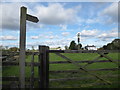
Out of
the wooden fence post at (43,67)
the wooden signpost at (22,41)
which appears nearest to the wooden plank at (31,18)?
the wooden signpost at (22,41)

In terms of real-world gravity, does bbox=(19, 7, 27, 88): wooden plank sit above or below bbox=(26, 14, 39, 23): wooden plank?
below

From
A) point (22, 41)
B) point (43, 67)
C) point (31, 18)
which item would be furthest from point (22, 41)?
point (43, 67)

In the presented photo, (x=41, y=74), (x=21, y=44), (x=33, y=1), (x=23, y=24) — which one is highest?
(x=33, y=1)

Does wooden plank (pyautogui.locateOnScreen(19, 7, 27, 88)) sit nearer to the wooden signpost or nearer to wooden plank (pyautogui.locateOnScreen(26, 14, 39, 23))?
the wooden signpost

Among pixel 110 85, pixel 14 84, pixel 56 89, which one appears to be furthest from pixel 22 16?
pixel 110 85

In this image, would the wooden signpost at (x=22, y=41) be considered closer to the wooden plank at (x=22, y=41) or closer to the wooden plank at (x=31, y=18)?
the wooden plank at (x=22, y=41)

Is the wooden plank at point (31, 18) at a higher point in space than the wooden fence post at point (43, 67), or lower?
higher

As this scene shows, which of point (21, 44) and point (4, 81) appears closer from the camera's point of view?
point (21, 44)

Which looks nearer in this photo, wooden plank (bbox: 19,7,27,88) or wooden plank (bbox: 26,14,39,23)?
wooden plank (bbox: 19,7,27,88)

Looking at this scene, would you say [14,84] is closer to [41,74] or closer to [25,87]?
[25,87]

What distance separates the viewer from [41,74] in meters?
3.41

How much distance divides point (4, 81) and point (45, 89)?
1512 mm

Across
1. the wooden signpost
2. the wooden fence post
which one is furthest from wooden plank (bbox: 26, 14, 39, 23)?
the wooden fence post

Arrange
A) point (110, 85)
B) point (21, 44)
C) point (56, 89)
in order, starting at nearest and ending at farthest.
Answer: point (21, 44) < point (56, 89) < point (110, 85)
